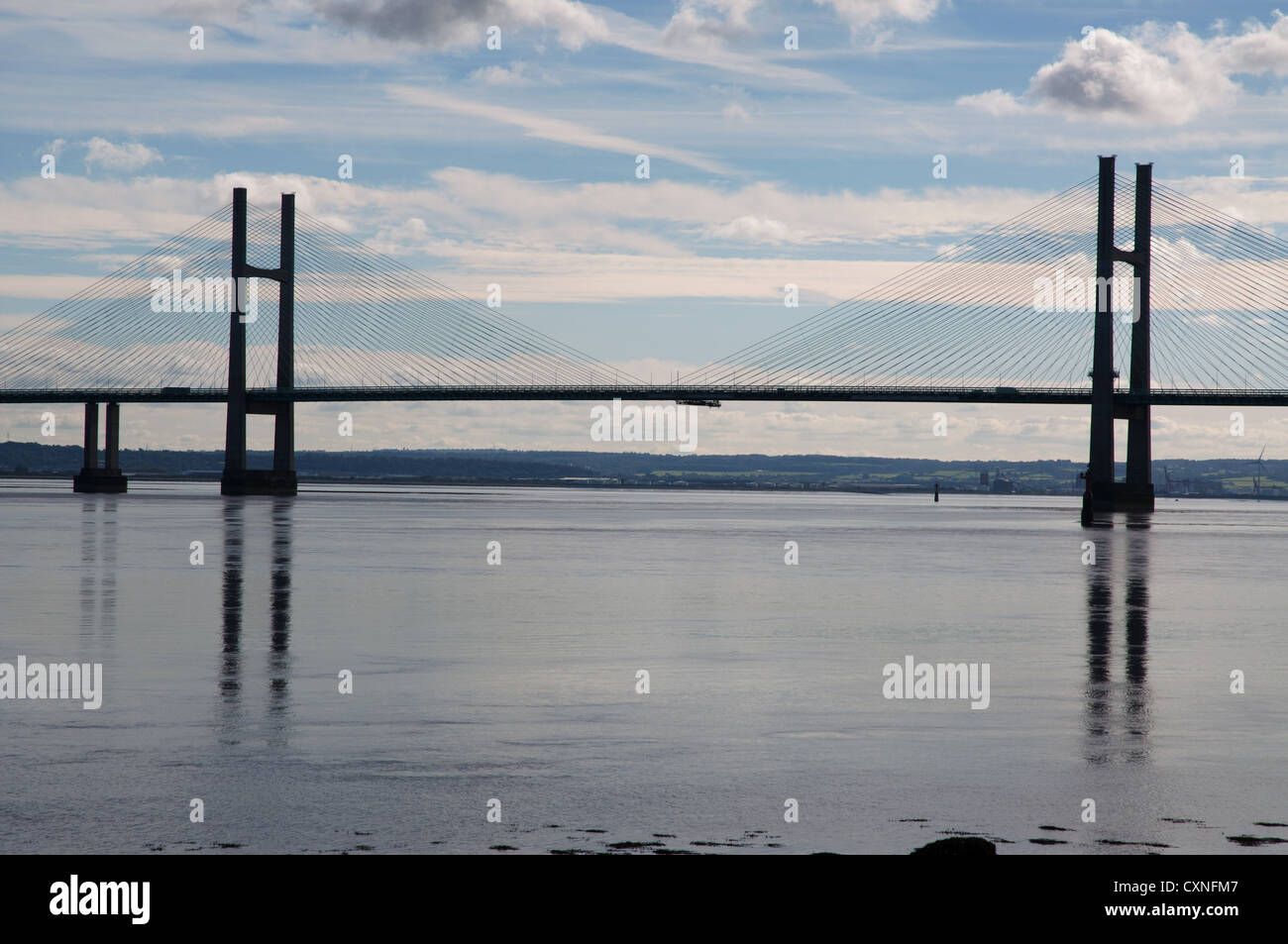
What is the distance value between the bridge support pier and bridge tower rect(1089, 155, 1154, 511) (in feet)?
287

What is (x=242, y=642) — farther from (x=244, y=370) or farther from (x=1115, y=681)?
(x=244, y=370)

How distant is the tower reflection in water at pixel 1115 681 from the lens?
42.6 feet

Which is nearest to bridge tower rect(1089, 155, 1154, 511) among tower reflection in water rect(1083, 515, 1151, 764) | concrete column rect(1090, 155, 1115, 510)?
concrete column rect(1090, 155, 1115, 510)

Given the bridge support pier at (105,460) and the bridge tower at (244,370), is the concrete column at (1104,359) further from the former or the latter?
the bridge support pier at (105,460)

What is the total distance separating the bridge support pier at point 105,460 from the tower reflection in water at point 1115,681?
386 ft

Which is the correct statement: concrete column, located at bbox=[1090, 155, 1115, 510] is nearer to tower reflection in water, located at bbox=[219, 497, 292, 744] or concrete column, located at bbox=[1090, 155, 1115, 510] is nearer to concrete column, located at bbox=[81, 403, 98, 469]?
tower reflection in water, located at bbox=[219, 497, 292, 744]

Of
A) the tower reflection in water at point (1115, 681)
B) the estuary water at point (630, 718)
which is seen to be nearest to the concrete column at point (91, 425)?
the estuary water at point (630, 718)

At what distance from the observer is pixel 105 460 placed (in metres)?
140

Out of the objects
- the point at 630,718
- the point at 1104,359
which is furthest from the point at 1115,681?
the point at 1104,359

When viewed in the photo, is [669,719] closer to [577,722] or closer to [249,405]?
[577,722]

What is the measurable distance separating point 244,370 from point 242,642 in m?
104

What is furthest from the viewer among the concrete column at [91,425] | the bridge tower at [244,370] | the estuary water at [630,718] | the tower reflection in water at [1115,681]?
the concrete column at [91,425]
